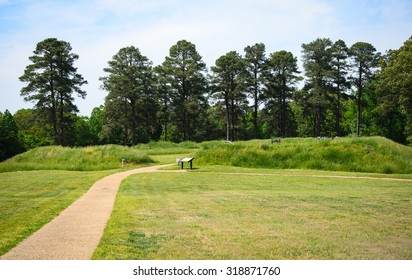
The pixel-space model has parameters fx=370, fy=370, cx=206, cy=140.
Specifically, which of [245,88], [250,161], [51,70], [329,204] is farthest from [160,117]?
[329,204]

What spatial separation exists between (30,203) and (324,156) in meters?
21.2

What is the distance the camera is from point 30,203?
12.1 metres

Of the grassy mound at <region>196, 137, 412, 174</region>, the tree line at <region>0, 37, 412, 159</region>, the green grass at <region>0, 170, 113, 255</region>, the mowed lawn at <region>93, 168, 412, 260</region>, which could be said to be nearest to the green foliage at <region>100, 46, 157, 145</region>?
the tree line at <region>0, 37, 412, 159</region>

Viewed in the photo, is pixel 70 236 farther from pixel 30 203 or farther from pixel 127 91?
pixel 127 91

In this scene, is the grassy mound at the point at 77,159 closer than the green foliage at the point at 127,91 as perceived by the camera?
Yes

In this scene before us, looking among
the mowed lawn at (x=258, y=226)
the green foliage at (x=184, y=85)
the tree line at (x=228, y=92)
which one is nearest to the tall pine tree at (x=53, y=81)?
the tree line at (x=228, y=92)

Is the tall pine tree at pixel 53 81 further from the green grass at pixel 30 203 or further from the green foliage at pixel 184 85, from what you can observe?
the green grass at pixel 30 203

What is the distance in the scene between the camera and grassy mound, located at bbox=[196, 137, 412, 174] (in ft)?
84.4

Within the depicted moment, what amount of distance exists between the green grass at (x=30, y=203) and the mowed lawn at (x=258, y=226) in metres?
1.78

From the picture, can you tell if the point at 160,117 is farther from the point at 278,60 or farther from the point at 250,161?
the point at 250,161

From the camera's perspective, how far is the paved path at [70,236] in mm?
6579

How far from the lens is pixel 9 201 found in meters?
12.4

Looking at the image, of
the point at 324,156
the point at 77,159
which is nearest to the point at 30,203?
the point at 77,159

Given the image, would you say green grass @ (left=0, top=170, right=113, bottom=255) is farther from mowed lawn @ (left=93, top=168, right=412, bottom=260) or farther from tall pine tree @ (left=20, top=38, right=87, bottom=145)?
tall pine tree @ (left=20, top=38, right=87, bottom=145)
